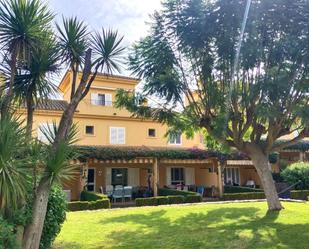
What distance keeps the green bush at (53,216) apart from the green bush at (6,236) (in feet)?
5.71

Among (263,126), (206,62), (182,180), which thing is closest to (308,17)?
(206,62)

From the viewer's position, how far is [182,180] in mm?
32656

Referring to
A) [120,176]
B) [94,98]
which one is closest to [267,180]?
[120,176]

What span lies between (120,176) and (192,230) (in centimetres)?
1937

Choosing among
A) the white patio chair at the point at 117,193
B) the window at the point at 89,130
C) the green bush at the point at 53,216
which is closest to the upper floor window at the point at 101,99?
the window at the point at 89,130

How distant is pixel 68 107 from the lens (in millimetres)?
7707

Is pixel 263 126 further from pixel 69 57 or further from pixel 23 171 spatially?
pixel 23 171

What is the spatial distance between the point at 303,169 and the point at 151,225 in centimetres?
1665

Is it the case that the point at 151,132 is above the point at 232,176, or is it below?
above

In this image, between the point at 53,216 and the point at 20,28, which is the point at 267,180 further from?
the point at 20,28

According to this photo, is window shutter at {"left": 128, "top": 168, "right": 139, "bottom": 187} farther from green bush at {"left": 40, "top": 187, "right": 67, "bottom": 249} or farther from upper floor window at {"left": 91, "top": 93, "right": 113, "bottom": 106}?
green bush at {"left": 40, "top": 187, "right": 67, "bottom": 249}

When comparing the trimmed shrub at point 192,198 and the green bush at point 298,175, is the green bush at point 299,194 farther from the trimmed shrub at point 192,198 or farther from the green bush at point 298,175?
the trimmed shrub at point 192,198

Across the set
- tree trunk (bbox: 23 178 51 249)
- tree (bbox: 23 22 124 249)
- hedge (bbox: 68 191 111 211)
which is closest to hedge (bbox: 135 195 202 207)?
hedge (bbox: 68 191 111 211)

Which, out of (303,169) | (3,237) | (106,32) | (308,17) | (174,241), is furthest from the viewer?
(303,169)
